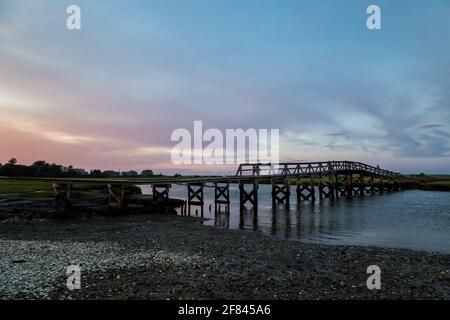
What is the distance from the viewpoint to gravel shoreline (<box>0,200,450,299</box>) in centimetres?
931

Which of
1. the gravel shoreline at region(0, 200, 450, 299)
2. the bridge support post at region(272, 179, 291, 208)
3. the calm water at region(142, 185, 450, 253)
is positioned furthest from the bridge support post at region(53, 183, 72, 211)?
the bridge support post at region(272, 179, 291, 208)

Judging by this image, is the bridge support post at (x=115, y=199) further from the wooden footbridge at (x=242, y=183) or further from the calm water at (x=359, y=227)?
the calm water at (x=359, y=227)

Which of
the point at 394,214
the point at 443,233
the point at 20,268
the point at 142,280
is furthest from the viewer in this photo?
the point at 394,214

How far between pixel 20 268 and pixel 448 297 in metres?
14.1

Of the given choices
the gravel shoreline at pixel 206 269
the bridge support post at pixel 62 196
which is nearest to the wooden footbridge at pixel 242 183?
the bridge support post at pixel 62 196

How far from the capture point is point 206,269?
11641 mm

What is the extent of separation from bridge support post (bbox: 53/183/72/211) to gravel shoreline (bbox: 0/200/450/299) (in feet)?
32.7

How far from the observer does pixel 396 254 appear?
15141 millimetres

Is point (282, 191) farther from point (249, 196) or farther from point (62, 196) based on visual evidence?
point (62, 196)

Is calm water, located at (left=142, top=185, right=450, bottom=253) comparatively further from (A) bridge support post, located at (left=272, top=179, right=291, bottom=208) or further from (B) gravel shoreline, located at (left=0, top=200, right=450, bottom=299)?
(A) bridge support post, located at (left=272, top=179, right=291, bottom=208)

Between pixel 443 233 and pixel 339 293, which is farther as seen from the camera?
pixel 443 233

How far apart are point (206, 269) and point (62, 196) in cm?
2314
